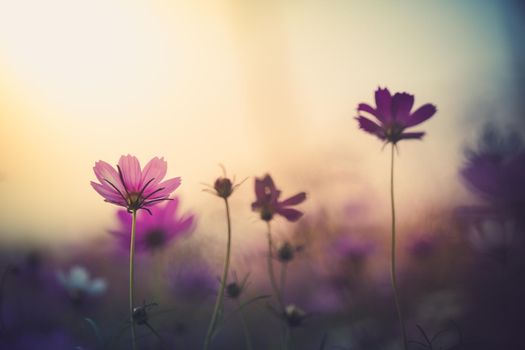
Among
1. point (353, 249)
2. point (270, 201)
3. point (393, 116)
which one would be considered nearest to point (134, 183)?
point (270, 201)

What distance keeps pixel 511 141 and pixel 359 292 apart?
409 mm

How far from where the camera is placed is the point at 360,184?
1.23 metres

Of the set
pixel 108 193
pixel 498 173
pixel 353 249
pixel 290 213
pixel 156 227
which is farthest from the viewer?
pixel 353 249

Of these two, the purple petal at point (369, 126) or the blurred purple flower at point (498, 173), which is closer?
the purple petal at point (369, 126)

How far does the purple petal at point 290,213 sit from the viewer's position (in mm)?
600

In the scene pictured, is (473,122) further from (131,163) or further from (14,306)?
(14,306)

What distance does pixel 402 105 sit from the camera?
1.78 feet

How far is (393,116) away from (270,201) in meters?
0.18

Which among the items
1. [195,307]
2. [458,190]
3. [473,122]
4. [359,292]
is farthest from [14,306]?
[473,122]

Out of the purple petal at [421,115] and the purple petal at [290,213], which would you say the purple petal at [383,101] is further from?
the purple petal at [290,213]

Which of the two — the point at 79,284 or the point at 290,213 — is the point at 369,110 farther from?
the point at 79,284

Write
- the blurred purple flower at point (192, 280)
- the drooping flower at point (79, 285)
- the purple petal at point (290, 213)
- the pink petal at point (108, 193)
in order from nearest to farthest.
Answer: the pink petal at point (108, 193) < the purple petal at point (290, 213) < the drooping flower at point (79, 285) < the blurred purple flower at point (192, 280)

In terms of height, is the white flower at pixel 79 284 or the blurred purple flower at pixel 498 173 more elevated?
the blurred purple flower at pixel 498 173

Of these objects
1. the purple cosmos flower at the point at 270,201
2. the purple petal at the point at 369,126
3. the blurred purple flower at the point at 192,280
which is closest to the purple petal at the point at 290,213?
the purple cosmos flower at the point at 270,201
